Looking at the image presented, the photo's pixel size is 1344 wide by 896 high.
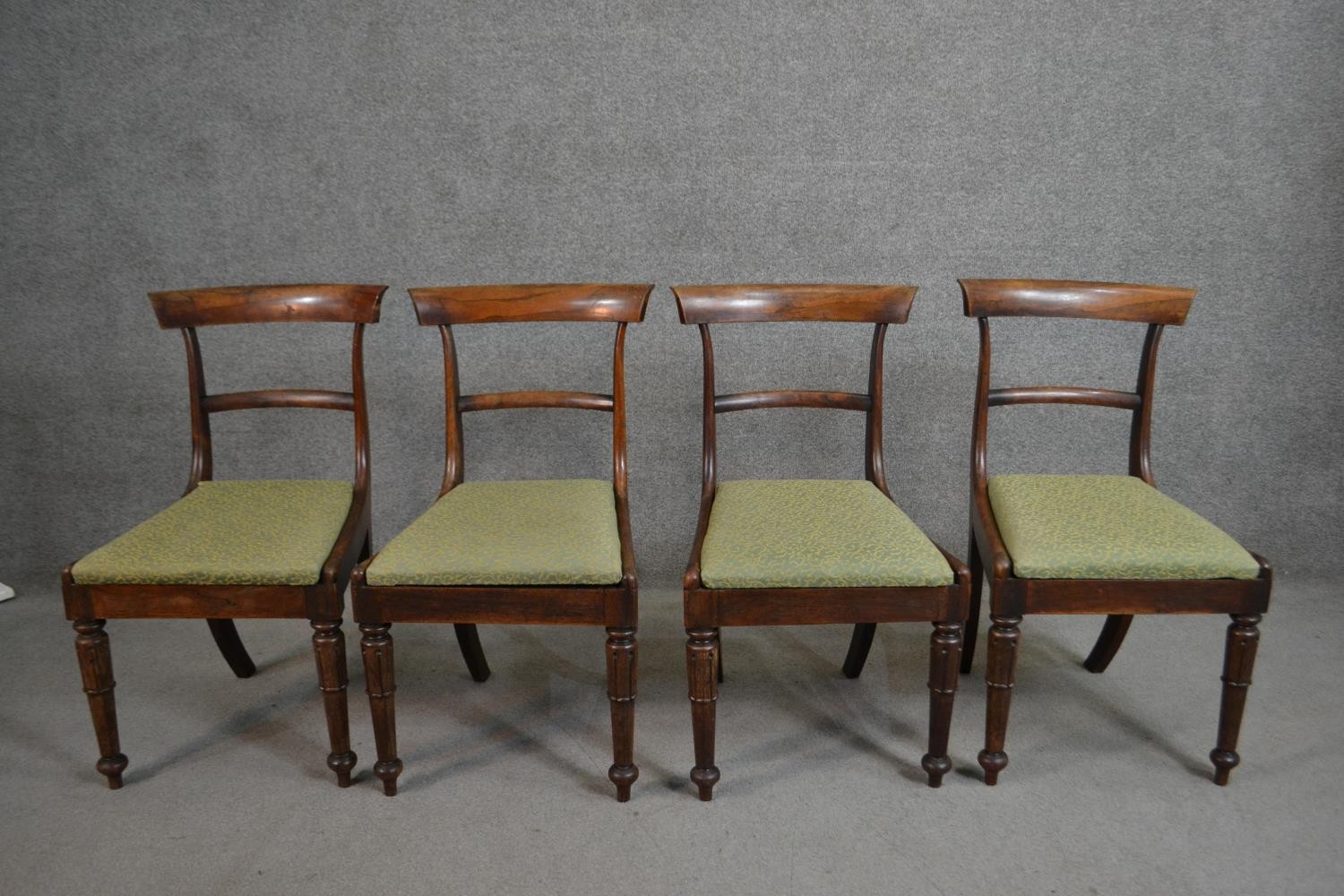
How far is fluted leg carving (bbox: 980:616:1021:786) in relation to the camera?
1.75m

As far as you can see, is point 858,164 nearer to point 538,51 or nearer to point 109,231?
point 538,51

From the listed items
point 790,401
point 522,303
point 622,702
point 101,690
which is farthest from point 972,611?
point 101,690

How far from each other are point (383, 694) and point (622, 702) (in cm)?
46

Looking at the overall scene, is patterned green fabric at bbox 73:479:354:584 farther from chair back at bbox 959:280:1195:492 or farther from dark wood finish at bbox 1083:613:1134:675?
dark wood finish at bbox 1083:613:1134:675

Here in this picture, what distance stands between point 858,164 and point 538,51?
933mm

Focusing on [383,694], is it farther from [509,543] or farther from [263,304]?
[263,304]

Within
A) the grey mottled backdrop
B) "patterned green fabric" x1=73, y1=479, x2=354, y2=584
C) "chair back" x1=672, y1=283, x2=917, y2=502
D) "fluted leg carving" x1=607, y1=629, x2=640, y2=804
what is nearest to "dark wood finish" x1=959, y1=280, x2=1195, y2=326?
"chair back" x1=672, y1=283, x2=917, y2=502

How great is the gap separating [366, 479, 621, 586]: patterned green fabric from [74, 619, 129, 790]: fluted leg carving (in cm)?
58

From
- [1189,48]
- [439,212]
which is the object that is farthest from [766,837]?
[1189,48]

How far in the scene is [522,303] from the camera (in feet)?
6.81

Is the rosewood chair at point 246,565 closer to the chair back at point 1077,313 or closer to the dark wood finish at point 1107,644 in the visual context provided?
the chair back at point 1077,313

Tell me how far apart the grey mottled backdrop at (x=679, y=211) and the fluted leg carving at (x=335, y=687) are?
105 cm

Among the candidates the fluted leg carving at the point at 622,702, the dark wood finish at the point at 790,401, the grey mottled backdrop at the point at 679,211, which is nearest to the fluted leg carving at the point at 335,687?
the fluted leg carving at the point at 622,702

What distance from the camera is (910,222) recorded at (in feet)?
8.53
